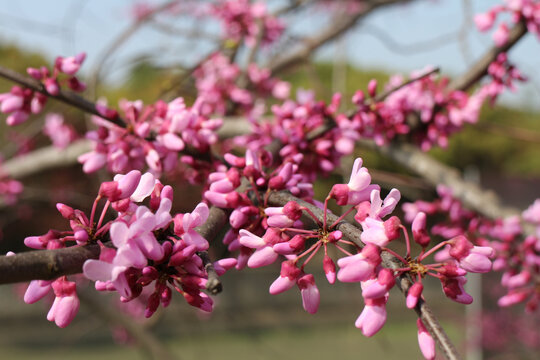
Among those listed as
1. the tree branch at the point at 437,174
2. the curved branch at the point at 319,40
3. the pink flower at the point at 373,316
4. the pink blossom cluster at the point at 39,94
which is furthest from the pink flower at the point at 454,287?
the curved branch at the point at 319,40

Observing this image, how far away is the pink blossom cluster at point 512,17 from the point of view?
6.59ft

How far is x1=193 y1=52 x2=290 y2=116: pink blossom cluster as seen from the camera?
3564mm

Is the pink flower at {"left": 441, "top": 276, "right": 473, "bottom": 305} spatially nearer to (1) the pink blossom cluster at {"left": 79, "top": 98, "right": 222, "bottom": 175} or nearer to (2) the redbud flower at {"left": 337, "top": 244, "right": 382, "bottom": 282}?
(2) the redbud flower at {"left": 337, "top": 244, "right": 382, "bottom": 282}

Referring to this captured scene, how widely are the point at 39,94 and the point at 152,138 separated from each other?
1.34ft

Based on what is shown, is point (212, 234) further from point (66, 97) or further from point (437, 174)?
point (437, 174)

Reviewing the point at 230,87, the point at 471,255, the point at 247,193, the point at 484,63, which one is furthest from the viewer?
the point at 230,87

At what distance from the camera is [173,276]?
2.90 ft

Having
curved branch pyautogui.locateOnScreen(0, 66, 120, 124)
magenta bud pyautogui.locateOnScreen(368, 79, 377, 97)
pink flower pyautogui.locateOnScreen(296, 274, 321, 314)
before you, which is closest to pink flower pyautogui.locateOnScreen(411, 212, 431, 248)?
pink flower pyautogui.locateOnScreen(296, 274, 321, 314)

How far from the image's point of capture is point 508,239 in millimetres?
2008

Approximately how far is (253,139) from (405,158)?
1.19 metres

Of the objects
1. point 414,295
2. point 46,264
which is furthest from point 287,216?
point 46,264

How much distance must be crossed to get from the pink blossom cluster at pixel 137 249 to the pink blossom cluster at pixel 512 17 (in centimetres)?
175

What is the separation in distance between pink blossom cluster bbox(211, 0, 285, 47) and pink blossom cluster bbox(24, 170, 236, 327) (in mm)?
3129

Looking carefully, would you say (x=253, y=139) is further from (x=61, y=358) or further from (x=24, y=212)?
(x=61, y=358)
